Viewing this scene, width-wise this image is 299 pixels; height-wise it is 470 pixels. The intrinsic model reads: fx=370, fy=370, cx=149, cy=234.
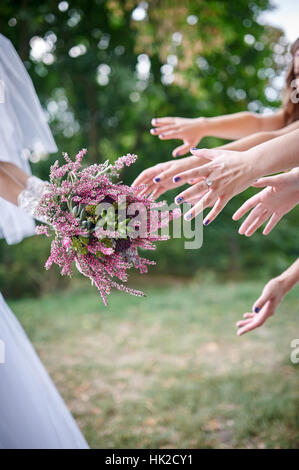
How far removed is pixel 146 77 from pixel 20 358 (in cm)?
671

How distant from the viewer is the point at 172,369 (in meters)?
4.26

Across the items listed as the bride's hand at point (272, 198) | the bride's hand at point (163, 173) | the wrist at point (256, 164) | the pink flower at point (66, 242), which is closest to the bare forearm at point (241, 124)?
the bride's hand at point (163, 173)

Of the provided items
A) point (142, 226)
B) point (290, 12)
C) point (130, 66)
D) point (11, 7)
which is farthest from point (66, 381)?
point (290, 12)

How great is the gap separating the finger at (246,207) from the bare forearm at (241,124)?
824 mm

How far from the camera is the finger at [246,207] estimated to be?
1403 mm

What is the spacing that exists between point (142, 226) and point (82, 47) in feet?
18.4

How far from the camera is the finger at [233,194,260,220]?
1403 mm

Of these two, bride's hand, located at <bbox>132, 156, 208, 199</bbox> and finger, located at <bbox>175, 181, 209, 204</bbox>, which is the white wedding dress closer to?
bride's hand, located at <bbox>132, 156, 208, 199</bbox>

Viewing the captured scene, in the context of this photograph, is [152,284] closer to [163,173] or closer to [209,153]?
[163,173]

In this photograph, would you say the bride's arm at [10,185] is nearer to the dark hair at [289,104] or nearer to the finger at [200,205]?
the finger at [200,205]

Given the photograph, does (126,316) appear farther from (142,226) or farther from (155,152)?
(142,226)

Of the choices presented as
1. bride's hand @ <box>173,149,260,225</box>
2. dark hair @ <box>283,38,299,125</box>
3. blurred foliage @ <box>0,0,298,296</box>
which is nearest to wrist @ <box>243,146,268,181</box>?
bride's hand @ <box>173,149,260,225</box>

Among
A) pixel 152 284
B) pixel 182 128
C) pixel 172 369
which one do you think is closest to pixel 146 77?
pixel 152 284

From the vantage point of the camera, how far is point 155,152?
815 cm
